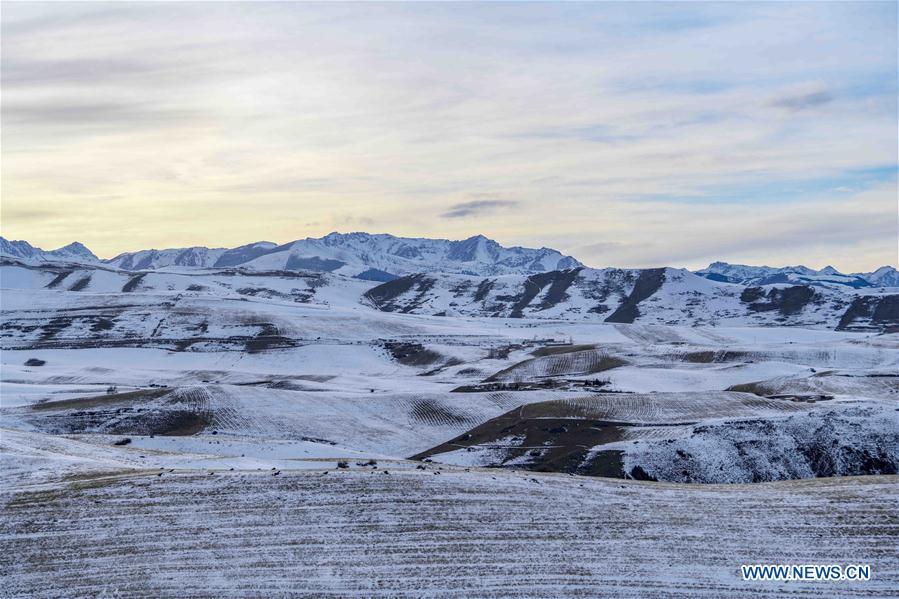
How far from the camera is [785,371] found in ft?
415

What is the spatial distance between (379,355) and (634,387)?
78.9m

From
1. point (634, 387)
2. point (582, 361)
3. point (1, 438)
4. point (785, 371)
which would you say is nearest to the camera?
point (1, 438)

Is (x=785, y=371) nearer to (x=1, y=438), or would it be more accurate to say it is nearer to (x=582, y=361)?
(x=582, y=361)

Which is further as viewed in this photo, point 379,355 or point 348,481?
point 379,355

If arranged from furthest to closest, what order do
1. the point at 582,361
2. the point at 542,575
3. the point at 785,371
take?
the point at 582,361 < the point at 785,371 < the point at 542,575

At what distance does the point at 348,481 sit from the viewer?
136ft

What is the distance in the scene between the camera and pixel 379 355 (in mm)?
179750

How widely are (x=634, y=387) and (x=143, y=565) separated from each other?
86.2 m

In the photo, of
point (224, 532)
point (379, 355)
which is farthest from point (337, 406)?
point (379, 355)

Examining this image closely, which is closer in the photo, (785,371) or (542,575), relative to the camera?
(542,575)

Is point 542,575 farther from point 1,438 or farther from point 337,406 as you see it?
point 337,406

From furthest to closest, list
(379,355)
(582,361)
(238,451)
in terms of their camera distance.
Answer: (379,355), (582,361), (238,451)

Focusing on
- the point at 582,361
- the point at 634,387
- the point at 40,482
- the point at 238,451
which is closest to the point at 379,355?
the point at 582,361

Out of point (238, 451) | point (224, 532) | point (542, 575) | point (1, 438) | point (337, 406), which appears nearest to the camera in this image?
point (542, 575)
